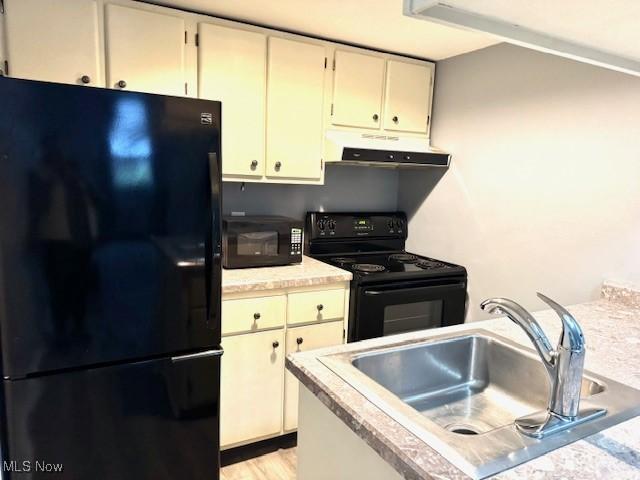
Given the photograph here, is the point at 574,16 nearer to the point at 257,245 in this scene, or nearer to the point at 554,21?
the point at 554,21

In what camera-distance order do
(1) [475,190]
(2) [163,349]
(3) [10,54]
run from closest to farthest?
(2) [163,349], (3) [10,54], (1) [475,190]

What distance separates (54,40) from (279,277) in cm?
137

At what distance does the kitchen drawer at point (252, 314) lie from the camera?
1931 mm

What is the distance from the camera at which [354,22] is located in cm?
206

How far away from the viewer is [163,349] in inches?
61.7

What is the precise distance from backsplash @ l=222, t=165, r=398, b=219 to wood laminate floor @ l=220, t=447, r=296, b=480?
132 centimetres

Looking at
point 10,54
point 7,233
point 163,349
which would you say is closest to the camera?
point 7,233

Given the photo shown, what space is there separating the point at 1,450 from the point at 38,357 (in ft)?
1.06

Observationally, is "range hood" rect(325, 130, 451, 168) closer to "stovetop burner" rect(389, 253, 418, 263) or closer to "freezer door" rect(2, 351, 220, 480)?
"stovetop burner" rect(389, 253, 418, 263)

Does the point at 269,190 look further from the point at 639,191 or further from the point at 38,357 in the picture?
the point at 639,191

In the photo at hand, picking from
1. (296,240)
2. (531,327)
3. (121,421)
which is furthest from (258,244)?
(531,327)

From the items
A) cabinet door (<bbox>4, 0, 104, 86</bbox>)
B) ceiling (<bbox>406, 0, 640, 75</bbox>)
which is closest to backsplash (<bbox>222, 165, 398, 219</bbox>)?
cabinet door (<bbox>4, 0, 104, 86</bbox>)

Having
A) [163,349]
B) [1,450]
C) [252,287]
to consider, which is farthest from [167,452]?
[252,287]

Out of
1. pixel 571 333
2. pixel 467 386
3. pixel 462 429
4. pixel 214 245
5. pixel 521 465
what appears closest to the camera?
pixel 521 465
